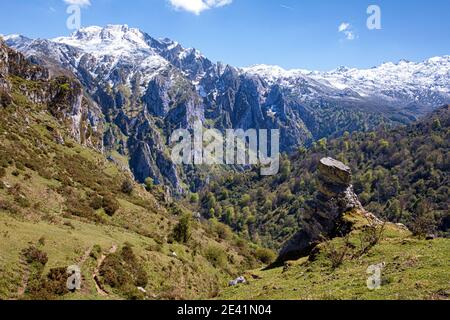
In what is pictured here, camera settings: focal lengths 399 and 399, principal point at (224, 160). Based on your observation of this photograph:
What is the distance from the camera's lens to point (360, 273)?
96.6 ft

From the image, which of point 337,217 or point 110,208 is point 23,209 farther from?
point 337,217

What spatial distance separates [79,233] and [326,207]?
30.6 m

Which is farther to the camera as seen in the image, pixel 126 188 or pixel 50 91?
pixel 50 91

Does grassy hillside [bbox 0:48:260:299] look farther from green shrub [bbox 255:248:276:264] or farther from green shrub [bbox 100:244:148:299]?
green shrub [bbox 255:248:276:264]

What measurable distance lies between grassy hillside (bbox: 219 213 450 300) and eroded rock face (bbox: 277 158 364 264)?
4.49 m

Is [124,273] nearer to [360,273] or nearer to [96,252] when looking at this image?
[96,252]

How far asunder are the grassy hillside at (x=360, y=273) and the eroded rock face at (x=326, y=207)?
4.49 metres

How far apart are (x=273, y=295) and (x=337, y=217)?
77.2ft

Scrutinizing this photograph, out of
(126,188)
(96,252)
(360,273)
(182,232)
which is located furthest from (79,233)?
(126,188)

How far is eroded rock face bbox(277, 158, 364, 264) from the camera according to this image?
Result: 166 feet

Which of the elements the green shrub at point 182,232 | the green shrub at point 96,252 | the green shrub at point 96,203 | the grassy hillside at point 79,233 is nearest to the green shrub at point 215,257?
the grassy hillside at point 79,233

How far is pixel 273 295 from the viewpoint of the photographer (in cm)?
2941

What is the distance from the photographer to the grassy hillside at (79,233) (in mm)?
31734

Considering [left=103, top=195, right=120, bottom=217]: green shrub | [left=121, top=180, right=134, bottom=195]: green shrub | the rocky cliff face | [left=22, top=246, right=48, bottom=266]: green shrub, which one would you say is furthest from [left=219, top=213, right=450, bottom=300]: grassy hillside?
the rocky cliff face
